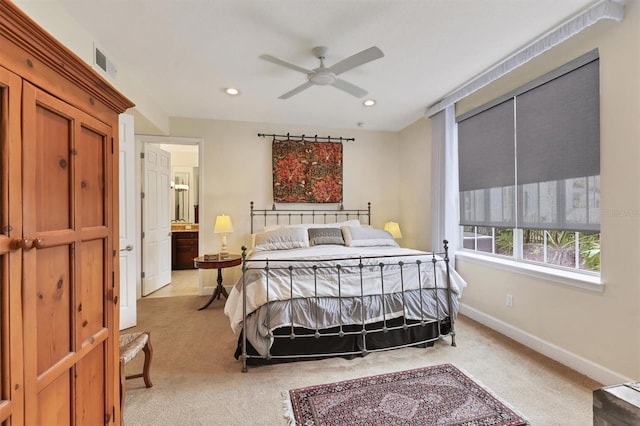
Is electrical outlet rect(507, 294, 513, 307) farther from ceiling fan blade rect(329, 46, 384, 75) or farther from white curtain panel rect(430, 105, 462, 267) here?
ceiling fan blade rect(329, 46, 384, 75)

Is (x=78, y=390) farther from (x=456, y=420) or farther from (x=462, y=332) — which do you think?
(x=462, y=332)

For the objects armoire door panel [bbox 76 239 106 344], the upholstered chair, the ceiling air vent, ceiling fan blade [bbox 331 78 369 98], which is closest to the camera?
armoire door panel [bbox 76 239 106 344]

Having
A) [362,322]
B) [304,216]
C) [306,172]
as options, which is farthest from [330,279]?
[306,172]

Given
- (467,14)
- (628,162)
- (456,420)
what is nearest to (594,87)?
(628,162)

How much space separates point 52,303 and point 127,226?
2.64 metres

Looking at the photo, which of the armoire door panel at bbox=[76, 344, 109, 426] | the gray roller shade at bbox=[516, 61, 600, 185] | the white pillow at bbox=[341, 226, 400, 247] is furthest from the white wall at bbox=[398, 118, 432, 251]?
the armoire door panel at bbox=[76, 344, 109, 426]

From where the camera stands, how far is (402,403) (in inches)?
75.2

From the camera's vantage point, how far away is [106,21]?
2.19 meters

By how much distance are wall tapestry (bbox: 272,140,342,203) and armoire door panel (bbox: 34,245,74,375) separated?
3.66m

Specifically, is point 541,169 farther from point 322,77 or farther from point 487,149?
point 322,77

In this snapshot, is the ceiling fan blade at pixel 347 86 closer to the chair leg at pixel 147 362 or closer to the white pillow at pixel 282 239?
the white pillow at pixel 282 239

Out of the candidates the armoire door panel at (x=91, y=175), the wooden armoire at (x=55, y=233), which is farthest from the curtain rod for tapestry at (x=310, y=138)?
the armoire door panel at (x=91, y=175)

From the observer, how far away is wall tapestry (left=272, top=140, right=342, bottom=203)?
459 cm

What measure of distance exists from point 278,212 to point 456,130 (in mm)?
2694
